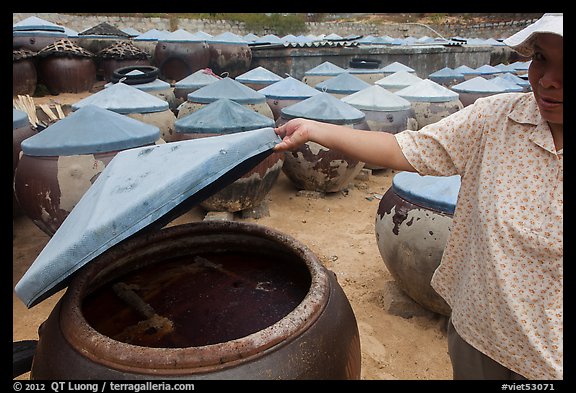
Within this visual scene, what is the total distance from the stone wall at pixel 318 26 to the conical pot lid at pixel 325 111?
12.7m

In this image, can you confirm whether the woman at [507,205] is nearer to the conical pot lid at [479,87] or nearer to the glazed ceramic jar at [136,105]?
the glazed ceramic jar at [136,105]

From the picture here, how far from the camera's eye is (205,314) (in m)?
1.93

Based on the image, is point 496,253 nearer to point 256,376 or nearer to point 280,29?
point 256,376

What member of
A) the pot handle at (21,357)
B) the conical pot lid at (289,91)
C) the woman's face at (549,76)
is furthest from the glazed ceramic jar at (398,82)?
the pot handle at (21,357)

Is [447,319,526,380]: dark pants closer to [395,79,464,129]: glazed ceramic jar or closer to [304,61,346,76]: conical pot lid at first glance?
[395,79,464,129]: glazed ceramic jar

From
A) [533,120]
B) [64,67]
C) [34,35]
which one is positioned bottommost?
[64,67]

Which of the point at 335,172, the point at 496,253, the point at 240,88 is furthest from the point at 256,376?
the point at 240,88

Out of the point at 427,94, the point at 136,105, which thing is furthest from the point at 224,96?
the point at 427,94

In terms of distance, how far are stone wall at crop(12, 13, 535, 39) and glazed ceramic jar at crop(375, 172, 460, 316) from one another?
15045mm

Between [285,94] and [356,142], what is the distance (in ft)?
17.6

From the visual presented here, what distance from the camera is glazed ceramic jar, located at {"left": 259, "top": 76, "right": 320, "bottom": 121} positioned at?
6.74 meters

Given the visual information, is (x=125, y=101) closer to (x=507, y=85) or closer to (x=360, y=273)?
(x=360, y=273)

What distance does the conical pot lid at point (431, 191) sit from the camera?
2744 millimetres

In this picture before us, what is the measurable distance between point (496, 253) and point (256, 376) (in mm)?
831
